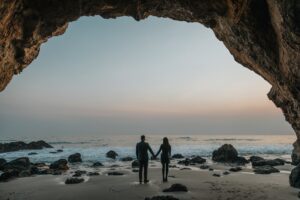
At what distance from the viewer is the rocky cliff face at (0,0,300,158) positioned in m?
11.8

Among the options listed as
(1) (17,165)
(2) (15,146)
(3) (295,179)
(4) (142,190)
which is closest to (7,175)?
(1) (17,165)

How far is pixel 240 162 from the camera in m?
31.1

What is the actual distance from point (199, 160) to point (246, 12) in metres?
20.2

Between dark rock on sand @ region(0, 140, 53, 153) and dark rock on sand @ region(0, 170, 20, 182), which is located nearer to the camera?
dark rock on sand @ region(0, 170, 20, 182)

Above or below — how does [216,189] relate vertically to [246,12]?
below

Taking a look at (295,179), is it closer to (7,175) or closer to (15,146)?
(7,175)

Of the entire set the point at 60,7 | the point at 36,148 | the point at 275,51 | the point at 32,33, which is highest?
the point at 60,7

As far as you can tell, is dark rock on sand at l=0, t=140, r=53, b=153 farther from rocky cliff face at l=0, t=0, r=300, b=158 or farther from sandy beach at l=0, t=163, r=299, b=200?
rocky cliff face at l=0, t=0, r=300, b=158

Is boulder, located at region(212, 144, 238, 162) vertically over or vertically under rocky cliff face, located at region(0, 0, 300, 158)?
A: under

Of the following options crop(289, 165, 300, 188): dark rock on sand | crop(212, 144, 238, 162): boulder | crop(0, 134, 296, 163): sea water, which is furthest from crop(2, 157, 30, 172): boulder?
crop(289, 165, 300, 188): dark rock on sand

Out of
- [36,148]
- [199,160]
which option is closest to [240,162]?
[199,160]

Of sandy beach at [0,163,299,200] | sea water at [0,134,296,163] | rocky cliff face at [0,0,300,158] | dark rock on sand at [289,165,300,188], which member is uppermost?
rocky cliff face at [0,0,300,158]

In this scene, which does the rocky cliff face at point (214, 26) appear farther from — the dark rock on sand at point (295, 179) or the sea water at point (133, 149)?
the sea water at point (133, 149)

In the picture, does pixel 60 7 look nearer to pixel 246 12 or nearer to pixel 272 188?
pixel 246 12
